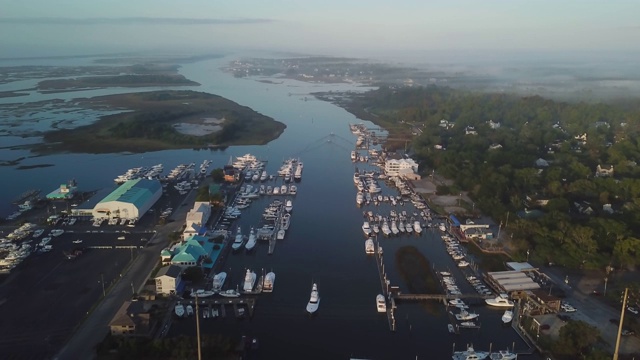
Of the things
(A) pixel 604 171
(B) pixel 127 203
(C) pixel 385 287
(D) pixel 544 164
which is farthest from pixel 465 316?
(A) pixel 604 171

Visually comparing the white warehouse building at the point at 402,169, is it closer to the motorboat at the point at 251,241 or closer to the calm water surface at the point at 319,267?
the calm water surface at the point at 319,267

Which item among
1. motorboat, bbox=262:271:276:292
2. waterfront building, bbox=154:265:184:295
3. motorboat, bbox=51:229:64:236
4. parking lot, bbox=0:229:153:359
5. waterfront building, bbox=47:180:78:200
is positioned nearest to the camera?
parking lot, bbox=0:229:153:359

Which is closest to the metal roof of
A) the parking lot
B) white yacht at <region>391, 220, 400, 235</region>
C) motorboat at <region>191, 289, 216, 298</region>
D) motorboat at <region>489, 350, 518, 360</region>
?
the parking lot

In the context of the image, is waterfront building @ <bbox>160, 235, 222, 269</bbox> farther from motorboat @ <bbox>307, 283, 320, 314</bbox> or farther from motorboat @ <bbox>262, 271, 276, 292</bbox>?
motorboat @ <bbox>307, 283, 320, 314</bbox>

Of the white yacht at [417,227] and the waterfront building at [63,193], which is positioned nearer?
the white yacht at [417,227]

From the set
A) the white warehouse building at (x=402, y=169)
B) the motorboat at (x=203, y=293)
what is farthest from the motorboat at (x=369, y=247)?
the white warehouse building at (x=402, y=169)

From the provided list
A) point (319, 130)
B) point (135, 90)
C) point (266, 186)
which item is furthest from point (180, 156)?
point (135, 90)
